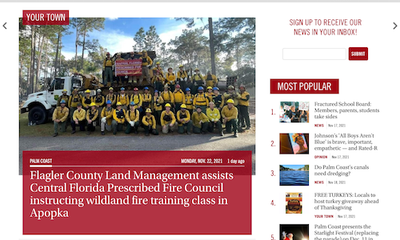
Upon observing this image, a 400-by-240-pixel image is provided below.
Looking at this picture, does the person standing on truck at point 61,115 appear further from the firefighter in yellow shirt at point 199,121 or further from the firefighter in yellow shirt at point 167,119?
the firefighter in yellow shirt at point 199,121

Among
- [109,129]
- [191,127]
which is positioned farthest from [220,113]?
[109,129]

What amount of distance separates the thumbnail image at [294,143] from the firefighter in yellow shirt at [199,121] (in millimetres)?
5077

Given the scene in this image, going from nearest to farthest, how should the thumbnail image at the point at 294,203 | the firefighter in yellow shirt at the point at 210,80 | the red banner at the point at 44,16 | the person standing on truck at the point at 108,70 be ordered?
1. the thumbnail image at the point at 294,203
2. the red banner at the point at 44,16
3. the firefighter in yellow shirt at the point at 210,80
4. the person standing on truck at the point at 108,70

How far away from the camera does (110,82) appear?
1109 cm

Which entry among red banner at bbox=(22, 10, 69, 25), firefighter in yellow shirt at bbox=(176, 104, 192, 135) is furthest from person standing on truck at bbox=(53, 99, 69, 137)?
red banner at bbox=(22, 10, 69, 25)

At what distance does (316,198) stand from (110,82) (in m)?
10.9

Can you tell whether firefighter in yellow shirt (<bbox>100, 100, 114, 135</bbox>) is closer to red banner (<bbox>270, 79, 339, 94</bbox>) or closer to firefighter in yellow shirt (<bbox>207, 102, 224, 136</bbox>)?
firefighter in yellow shirt (<bbox>207, 102, 224, 136</bbox>)

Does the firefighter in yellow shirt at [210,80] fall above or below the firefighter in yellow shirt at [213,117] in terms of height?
above

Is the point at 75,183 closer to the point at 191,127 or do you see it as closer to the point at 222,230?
the point at 222,230

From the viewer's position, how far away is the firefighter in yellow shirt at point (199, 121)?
819 centimetres

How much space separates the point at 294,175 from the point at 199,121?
5443mm

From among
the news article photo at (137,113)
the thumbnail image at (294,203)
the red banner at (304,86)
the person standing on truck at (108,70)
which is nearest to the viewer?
the thumbnail image at (294,203)

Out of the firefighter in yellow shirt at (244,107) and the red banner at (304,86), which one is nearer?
the red banner at (304,86)

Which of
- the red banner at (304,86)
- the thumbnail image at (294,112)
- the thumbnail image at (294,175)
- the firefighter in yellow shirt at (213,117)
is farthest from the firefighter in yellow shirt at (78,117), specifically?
the thumbnail image at (294,175)
